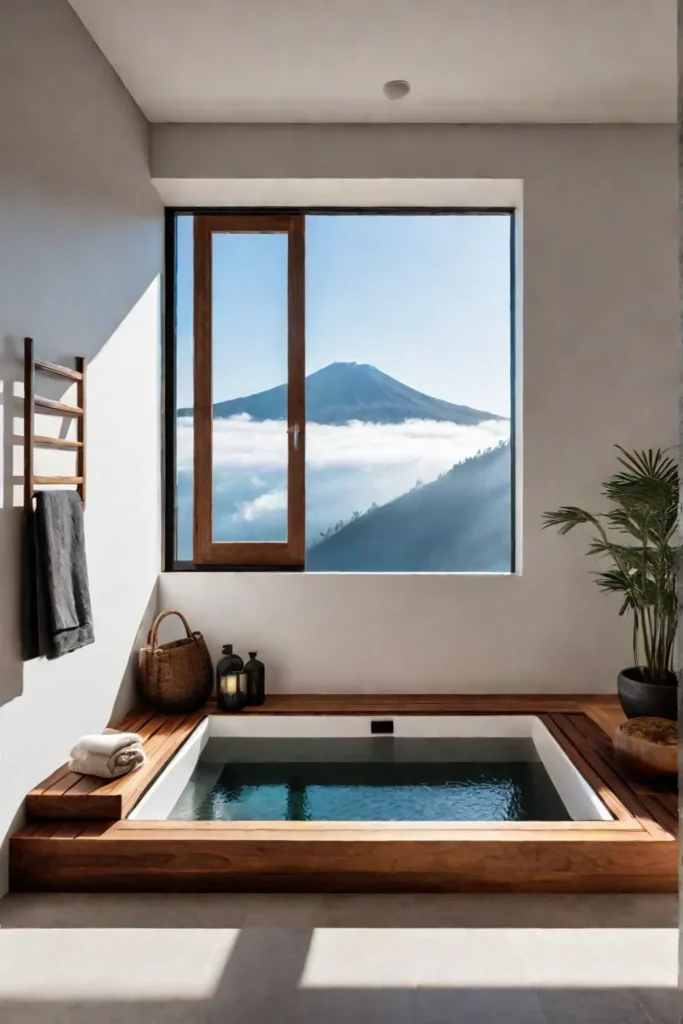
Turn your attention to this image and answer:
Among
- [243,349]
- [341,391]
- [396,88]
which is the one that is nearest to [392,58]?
[396,88]

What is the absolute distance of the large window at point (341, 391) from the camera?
12.4 feet

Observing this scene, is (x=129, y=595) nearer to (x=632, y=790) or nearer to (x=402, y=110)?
(x=632, y=790)

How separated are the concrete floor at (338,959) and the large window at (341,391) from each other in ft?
6.23

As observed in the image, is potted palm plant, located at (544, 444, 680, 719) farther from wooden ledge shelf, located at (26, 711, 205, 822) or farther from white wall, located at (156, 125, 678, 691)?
wooden ledge shelf, located at (26, 711, 205, 822)

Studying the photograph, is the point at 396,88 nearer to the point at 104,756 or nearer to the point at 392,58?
the point at 392,58

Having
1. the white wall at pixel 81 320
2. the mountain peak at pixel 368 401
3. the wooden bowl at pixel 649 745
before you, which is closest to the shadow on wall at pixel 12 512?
the white wall at pixel 81 320

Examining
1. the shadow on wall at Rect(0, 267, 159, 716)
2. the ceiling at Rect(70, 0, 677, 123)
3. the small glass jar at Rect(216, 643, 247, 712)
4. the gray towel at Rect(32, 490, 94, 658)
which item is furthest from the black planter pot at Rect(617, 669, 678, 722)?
the ceiling at Rect(70, 0, 677, 123)

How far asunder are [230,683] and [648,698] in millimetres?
1734

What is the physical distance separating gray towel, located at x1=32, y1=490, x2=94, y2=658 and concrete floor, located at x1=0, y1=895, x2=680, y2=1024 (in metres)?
0.75

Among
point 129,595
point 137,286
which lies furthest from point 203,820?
point 137,286

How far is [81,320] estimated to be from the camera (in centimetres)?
269

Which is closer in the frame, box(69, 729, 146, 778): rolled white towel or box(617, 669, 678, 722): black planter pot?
box(69, 729, 146, 778): rolled white towel

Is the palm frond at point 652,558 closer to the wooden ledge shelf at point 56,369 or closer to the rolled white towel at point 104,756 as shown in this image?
the rolled white towel at point 104,756

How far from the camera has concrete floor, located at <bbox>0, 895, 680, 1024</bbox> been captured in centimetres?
166
